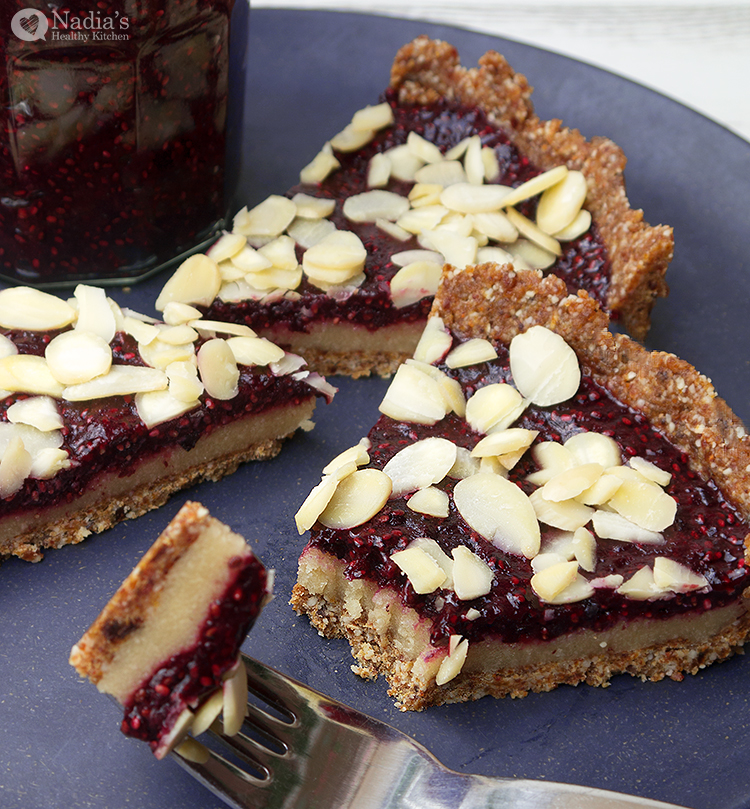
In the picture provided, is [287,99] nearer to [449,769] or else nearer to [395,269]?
[395,269]

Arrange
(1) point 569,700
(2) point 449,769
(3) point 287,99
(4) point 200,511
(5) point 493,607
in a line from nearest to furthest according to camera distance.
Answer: (4) point 200,511, (2) point 449,769, (5) point 493,607, (1) point 569,700, (3) point 287,99

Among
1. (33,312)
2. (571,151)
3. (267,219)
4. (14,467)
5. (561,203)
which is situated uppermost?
(571,151)

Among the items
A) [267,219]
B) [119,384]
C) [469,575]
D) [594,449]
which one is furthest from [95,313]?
[594,449]

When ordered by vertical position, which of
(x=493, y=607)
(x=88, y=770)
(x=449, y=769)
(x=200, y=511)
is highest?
(x=200, y=511)

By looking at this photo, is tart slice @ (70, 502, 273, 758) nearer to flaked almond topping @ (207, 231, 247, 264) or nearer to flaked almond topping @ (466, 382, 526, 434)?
flaked almond topping @ (466, 382, 526, 434)

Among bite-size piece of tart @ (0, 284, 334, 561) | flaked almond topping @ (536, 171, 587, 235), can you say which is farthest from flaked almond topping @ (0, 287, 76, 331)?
flaked almond topping @ (536, 171, 587, 235)

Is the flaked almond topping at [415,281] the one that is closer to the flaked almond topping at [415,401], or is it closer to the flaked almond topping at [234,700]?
the flaked almond topping at [415,401]

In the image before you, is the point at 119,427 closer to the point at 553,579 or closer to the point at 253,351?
the point at 253,351

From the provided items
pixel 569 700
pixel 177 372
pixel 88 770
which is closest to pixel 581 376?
pixel 569 700
